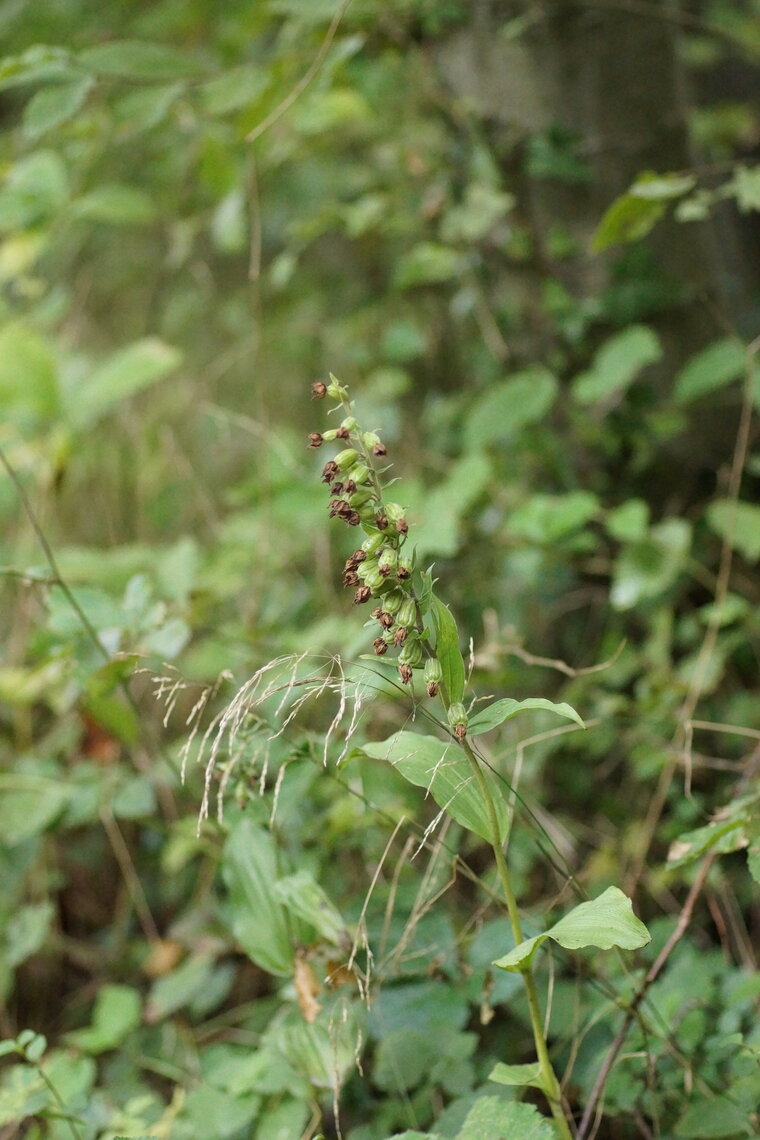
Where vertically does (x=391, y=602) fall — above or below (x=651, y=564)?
above

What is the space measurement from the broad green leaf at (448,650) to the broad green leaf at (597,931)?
0.69 ft

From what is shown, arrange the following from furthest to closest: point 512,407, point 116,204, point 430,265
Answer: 1. point 116,204
2. point 430,265
3. point 512,407

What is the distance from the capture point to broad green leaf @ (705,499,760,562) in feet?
5.27

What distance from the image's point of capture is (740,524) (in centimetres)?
166

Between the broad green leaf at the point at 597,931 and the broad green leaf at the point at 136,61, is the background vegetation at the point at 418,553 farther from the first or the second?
the broad green leaf at the point at 597,931

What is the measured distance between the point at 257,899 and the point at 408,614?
501mm

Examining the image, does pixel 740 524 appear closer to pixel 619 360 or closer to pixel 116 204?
pixel 619 360

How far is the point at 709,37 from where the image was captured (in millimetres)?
2336

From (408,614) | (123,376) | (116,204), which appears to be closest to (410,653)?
(408,614)

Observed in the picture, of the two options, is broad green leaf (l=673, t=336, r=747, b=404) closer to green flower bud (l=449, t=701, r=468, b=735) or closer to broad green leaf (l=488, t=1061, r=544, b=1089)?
green flower bud (l=449, t=701, r=468, b=735)

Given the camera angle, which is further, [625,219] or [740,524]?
[740,524]

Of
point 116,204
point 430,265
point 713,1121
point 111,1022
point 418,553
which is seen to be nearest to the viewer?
point 713,1121

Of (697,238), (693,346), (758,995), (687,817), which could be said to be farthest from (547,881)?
(697,238)

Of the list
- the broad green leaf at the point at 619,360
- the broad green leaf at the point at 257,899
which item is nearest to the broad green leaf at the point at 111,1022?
the broad green leaf at the point at 257,899
